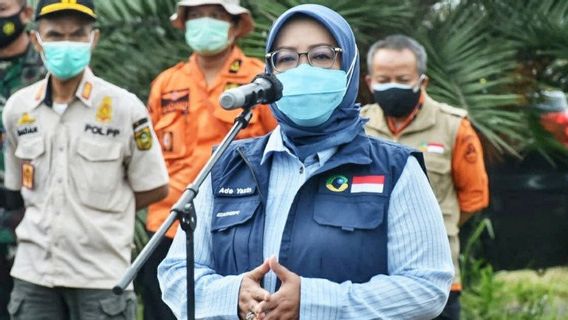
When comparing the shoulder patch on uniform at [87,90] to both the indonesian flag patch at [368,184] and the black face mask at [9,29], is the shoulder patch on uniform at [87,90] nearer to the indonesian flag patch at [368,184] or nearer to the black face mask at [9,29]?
the black face mask at [9,29]

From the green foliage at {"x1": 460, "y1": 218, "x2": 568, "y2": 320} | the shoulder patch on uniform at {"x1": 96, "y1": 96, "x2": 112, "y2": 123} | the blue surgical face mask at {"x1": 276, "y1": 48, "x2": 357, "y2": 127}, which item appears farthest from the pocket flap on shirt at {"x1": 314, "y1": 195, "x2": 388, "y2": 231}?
the green foliage at {"x1": 460, "y1": 218, "x2": 568, "y2": 320}

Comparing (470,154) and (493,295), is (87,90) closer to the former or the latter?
(470,154)

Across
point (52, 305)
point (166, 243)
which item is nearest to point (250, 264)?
point (52, 305)

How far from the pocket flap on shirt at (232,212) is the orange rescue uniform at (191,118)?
3135 mm

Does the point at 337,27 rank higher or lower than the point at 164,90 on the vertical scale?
higher

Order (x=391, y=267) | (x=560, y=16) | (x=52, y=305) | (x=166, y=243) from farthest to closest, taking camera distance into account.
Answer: (x=560, y=16), (x=166, y=243), (x=52, y=305), (x=391, y=267)

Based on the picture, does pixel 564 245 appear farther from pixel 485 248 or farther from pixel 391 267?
pixel 391 267

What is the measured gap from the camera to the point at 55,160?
655cm

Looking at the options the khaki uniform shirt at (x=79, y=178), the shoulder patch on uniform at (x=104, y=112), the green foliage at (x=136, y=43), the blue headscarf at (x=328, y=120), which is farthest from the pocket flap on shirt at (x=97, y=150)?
the green foliage at (x=136, y=43)

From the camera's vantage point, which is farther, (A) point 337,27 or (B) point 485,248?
(B) point 485,248

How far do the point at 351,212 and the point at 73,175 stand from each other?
2.68 meters

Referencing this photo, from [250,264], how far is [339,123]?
471 millimetres

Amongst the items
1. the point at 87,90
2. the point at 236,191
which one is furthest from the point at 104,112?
the point at 236,191

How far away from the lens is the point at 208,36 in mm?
7676
